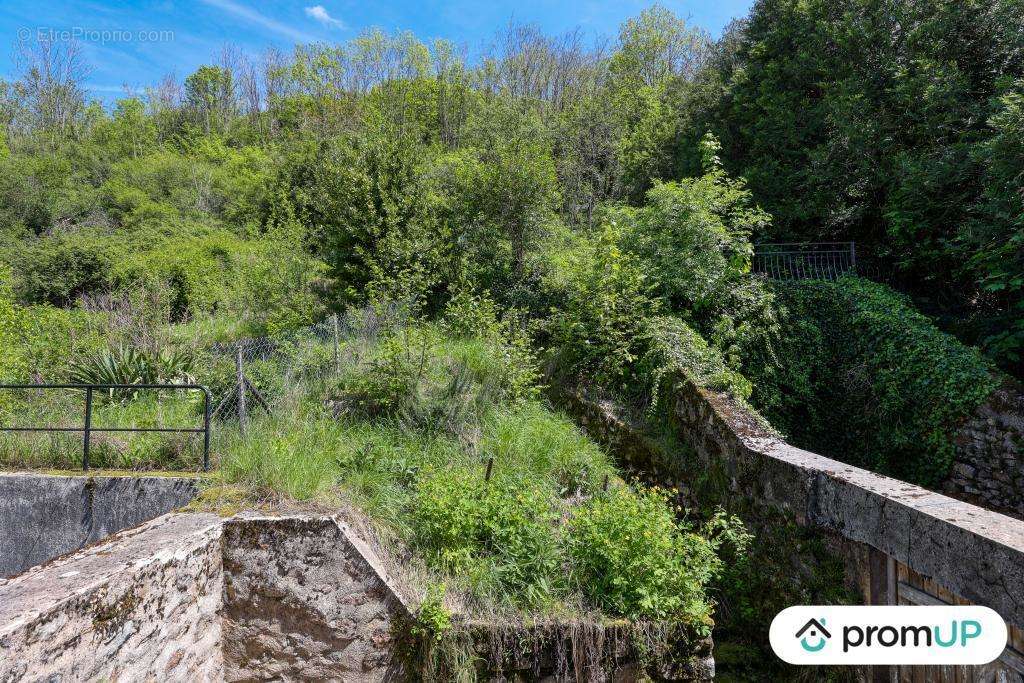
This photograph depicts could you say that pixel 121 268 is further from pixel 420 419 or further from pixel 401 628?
pixel 401 628

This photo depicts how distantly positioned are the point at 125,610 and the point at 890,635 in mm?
4970

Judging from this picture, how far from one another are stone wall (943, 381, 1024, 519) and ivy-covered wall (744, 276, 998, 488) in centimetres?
11

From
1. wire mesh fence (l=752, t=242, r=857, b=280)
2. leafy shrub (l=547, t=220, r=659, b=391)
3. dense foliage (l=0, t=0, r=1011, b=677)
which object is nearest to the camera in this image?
dense foliage (l=0, t=0, r=1011, b=677)

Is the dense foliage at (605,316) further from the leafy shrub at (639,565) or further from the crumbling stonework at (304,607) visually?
the crumbling stonework at (304,607)

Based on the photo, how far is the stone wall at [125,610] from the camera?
2.91 m

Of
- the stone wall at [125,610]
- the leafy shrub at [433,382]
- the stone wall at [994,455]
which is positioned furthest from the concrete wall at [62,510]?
the stone wall at [994,455]

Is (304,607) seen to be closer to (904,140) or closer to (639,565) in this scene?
(639,565)

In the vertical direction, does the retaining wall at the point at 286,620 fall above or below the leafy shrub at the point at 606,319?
below

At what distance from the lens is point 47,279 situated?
17.6 meters

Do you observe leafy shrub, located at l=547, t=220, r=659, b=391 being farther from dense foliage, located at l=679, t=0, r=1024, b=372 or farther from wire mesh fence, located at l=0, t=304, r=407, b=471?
dense foliage, located at l=679, t=0, r=1024, b=372

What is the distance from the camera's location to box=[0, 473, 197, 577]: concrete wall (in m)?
5.85

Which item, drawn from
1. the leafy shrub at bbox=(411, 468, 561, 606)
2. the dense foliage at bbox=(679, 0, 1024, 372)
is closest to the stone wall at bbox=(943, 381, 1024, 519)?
the dense foliage at bbox=(679, 0, 1024, 372)

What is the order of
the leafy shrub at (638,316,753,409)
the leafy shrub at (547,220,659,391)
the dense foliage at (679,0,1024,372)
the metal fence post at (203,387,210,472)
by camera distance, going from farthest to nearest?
the dense foliage at (679,0,1024,372), the leafy shrub at (547,220,659,391), the leafy shrub at (638,316,753,409), the metal fence post at (203,387,210,472)

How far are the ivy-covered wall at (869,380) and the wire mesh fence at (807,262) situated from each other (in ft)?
5.53
